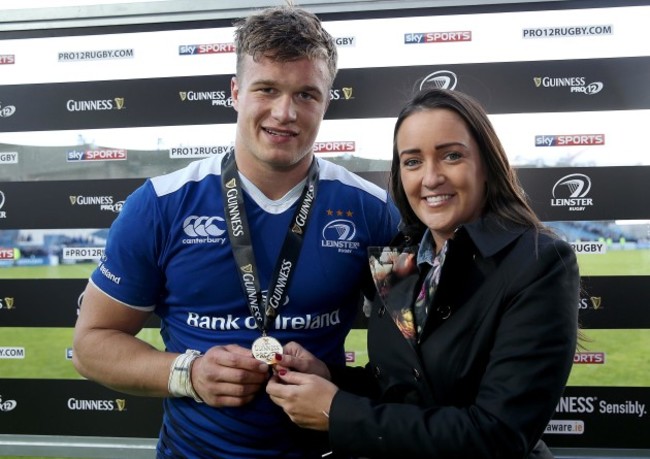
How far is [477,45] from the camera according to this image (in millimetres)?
2818

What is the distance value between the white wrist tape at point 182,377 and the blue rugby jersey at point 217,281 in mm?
102

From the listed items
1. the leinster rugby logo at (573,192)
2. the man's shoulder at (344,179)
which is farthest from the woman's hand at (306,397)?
the leinster rugby logo at (573,192)

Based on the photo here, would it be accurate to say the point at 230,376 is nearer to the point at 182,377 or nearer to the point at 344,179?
the point at 182,377

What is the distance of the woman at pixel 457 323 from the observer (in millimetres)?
1268

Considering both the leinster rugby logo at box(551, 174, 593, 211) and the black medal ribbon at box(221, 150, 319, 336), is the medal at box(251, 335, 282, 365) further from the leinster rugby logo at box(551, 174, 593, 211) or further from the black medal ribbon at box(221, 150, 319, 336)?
the leinster rugby logo at box(551, 174, 593, 211)

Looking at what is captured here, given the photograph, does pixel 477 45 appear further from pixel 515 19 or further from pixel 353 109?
pixel 353 109

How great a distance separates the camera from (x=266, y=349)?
1617 millimetres

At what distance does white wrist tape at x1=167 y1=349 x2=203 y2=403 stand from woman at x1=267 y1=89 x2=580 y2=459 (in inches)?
12.0

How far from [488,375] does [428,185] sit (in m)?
0.52

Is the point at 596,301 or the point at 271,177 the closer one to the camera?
the point at 271,177

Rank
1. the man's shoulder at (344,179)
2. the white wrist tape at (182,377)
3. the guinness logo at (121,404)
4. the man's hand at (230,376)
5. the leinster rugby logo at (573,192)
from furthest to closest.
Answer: the guinness logo at (121,404)
the leinster rugby logo at (573,192)
the man's shoulder at (344,179)
the white wrist tape at (182,377)
the man's hand at (230,376)

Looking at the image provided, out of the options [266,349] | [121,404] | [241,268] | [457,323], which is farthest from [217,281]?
[121,404]

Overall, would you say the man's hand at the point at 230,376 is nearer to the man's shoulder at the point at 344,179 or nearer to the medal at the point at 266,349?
the medal at the point at 266,349

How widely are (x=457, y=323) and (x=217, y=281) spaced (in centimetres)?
78
